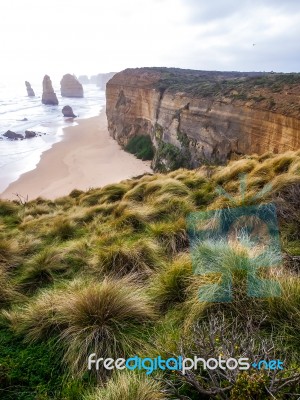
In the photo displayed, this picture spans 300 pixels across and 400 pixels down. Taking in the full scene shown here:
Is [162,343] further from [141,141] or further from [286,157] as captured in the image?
[141,141]

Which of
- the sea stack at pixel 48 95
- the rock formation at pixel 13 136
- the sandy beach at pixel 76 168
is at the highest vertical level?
the sea stack at pixel 48 95

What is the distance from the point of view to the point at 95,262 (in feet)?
14.0

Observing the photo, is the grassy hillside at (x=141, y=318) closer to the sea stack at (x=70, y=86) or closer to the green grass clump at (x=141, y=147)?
the green grass clump at (x=141, y=147)

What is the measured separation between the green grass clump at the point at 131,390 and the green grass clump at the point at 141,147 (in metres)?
28.4

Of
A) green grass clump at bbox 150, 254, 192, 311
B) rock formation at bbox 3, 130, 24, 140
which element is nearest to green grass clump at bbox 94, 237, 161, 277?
green grass clump at bbox 150, 254, 192, 311

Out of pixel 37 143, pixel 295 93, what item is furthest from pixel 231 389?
pixel 37 143

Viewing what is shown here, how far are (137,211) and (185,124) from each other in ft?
58.5

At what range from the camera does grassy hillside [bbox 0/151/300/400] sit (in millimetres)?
2012

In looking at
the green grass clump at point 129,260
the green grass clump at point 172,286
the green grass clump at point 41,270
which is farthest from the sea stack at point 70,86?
the green grass clump at point 172,286

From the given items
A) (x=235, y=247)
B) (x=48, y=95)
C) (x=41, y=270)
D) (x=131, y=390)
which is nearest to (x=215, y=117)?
(x=235, y=247)

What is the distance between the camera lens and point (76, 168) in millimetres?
27266

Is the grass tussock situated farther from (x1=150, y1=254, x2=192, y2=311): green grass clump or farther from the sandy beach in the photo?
the sandy beach

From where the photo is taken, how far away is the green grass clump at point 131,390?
6.28 feet

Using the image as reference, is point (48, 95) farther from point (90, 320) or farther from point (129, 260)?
point (90, 320)
